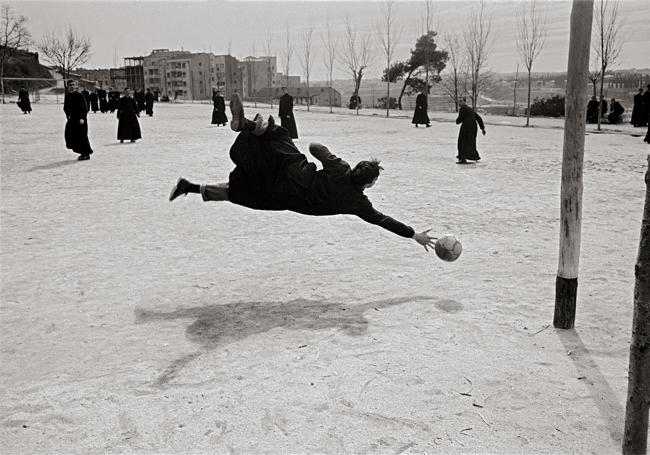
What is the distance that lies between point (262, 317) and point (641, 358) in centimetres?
262

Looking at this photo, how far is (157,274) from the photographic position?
5.68m

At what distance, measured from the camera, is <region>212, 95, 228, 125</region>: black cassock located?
24.6 metres

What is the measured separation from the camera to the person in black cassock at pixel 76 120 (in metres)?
13.2

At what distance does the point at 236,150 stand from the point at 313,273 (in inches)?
55.1

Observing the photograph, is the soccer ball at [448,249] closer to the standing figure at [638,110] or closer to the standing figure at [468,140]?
the standing figure at [468,140]

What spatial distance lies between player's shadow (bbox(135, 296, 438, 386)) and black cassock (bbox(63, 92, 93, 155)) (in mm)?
9732

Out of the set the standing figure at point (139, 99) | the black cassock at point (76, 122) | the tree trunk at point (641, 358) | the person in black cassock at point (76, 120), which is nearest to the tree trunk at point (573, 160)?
the tree trunk at point (641, 358)

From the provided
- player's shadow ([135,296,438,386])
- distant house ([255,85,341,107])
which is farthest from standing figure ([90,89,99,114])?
player's shadow ([135,296,438,386])

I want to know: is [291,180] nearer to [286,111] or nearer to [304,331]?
[304,331]

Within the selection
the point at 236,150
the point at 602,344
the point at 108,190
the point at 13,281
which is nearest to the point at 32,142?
the point at 108,190

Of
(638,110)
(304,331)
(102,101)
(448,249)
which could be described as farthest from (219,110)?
(304,331)

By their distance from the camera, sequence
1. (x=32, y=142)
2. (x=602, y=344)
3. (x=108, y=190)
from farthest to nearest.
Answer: (x=32, y=142), (x=108, y=190), (x=602, y=344)

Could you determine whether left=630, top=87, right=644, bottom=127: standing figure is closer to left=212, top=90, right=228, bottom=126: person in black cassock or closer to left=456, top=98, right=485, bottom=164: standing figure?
left=456, top=98, right=485, bottom=164: standing figure

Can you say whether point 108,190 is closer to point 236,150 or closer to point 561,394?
point 236,150
